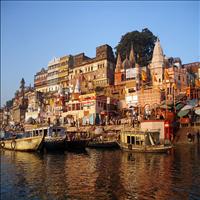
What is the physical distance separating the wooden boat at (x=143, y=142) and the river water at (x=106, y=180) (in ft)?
15.9

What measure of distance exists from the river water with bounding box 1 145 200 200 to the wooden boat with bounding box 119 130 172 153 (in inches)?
191

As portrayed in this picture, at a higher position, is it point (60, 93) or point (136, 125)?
point (60, 93)

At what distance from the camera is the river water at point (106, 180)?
15.7 metres

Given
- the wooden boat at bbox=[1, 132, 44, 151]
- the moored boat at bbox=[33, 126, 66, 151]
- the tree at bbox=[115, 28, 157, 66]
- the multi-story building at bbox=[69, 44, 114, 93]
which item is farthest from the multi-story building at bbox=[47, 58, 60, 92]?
the moored boat at bbox=[33, 126, 66, 151]

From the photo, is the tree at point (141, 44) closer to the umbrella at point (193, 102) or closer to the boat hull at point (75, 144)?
the umbrella at point (193, 102)

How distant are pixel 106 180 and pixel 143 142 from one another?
15694 millimetres

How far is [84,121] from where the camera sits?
207 feet

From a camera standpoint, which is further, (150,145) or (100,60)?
(100,60)

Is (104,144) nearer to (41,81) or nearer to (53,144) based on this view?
(53,144)

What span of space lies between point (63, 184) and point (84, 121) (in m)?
44.8

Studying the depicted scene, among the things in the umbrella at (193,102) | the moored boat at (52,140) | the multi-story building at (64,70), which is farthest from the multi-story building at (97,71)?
the moored boat at (52,140)

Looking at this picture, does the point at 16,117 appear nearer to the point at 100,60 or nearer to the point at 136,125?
the point at 100,60

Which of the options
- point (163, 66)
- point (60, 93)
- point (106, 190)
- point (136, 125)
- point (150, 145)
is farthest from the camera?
point (60, 93)

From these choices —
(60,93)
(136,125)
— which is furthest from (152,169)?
(60,93)
